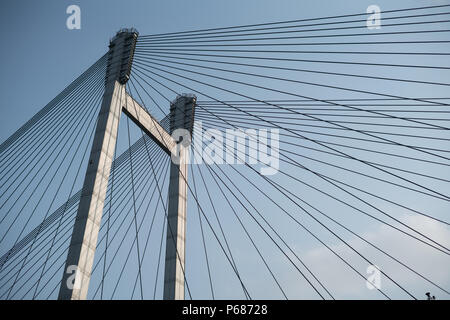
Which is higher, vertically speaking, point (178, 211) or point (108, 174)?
point (178, 211)

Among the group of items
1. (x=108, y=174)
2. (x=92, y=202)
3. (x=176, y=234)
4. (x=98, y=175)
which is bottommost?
(x=92, y=202)

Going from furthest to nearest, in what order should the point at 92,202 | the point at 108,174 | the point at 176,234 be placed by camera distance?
1. the point at 176,234
2. the point at 108,174
3. the point at 92,202

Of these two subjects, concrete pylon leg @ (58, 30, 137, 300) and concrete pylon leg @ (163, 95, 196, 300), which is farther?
concrete pylon leg @ (163, 95, 196, 300)

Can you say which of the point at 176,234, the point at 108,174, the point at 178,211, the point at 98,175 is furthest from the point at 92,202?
the point at 178,211

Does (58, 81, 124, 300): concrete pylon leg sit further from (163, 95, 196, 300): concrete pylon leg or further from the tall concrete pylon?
(163, 95, 196, 300): concrete pylon leg

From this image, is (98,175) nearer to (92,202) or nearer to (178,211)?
(92,202)

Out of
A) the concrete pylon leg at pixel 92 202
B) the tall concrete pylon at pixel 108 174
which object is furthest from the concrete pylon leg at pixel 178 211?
the concrete pylon leg at pixel 92 202

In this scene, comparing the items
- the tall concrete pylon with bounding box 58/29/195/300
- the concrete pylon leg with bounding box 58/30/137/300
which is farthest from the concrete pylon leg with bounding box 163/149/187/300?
the concrete pylon leg with bounding box 58/30/137/300

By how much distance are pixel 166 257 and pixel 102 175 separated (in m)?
5.74

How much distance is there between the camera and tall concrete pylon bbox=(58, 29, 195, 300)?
16.5 metres

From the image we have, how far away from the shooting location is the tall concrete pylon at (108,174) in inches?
650

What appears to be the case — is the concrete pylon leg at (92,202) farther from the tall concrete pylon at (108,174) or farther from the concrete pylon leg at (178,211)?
the concrete pylon leg at (178,211)

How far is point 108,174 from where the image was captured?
60.2ft
